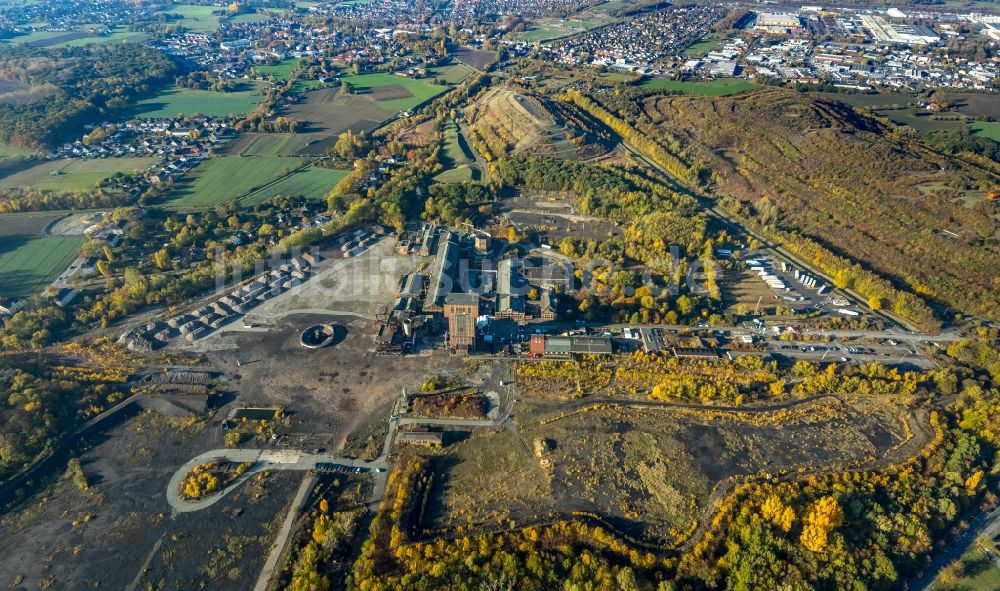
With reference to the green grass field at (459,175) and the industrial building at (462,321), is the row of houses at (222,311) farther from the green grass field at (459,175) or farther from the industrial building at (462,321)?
the green grass field at (459,175)

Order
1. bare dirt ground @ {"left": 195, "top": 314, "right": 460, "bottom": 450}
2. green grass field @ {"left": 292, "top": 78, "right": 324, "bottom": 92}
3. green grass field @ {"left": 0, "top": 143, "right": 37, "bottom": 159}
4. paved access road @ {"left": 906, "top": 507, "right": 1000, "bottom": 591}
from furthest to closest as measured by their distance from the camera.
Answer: green grass field @ {"left": 292, "top": 78, "right": 324, "bottom": 92} < green grass field @ {"left": 0, "top": 143, "right": 37, "bottom": 159} < bare dirt ground @ {"left": 195, "top": 314, "right": 460, "bottom": 450} < paved access road @ {"left": 906, "top": 507, "right": 1000, "bottom": 591}

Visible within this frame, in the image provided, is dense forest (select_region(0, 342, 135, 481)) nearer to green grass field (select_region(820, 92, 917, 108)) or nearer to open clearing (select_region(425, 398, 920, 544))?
open clearing (select_region(425, 398, 920, 544))

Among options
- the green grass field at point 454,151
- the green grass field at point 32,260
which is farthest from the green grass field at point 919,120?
the green grass field at point 32,260

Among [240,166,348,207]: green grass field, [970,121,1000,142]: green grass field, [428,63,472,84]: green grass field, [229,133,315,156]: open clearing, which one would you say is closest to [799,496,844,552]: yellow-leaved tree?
[240,166,348,207]: green grass field

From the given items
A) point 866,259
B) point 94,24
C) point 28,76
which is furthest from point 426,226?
point 94,24

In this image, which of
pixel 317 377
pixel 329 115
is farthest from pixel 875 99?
pixel 317 377

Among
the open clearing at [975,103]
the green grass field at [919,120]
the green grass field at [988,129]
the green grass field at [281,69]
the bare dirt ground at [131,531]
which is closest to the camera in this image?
the bare dirt ground at [131,531]

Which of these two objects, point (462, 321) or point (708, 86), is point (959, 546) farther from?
point (708, 86)
